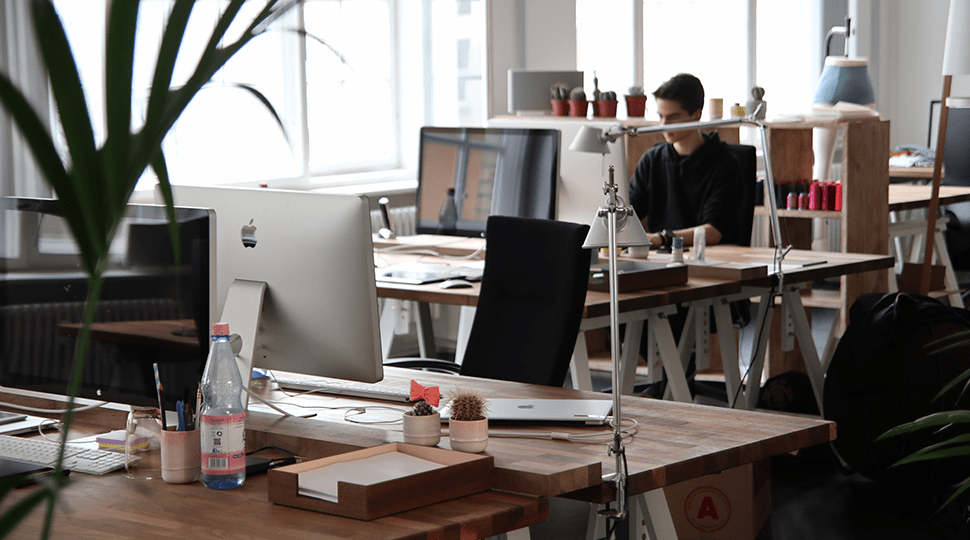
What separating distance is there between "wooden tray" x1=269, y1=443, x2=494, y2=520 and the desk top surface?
5 centimetres

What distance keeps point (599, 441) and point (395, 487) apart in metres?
0.41

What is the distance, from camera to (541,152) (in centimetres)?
351

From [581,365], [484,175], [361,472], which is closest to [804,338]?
[581,365]

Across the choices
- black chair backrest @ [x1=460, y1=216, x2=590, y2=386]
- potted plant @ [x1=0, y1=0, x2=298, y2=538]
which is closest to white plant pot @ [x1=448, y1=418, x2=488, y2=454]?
black chair backrest @ [x1=460, y1=216, x2=590, y2=386]

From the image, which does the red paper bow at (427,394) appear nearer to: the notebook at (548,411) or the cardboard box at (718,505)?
the notebook at (548,411)

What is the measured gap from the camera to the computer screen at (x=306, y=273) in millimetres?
1856

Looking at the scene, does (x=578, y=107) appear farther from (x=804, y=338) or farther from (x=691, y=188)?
(x=804, y=338)

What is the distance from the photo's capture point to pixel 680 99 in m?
4.04

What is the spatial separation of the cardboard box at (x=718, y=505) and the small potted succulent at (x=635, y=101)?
9.17 ft

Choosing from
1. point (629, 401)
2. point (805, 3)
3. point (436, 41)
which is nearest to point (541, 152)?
point (629, 401)

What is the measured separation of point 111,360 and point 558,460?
765mm

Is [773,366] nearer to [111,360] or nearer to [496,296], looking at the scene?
[496,296]

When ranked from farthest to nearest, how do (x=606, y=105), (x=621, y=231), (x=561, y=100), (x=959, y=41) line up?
(x=561, y=100) < (x=606, y=105) < (x=959, y=41) < (x=621, y=231)

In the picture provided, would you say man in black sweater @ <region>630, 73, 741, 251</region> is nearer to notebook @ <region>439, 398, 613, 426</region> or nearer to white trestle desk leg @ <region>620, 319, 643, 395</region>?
white trestle desk leg @ <region>620, 319, 643, 395</region>
